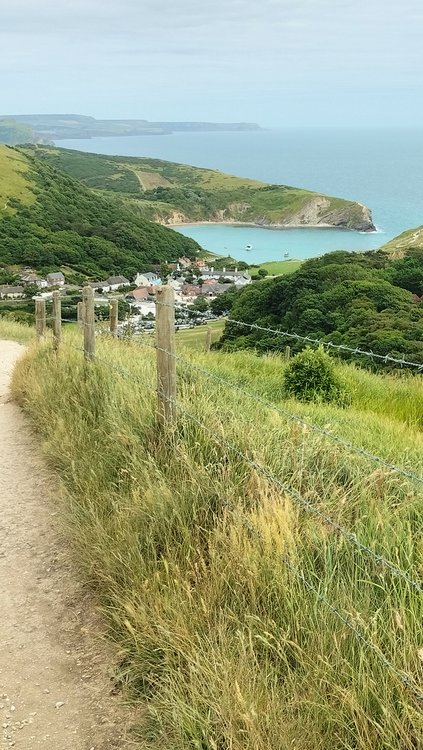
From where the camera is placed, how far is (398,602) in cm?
260

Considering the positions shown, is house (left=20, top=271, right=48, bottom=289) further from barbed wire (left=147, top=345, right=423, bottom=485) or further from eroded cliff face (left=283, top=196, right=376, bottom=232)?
barbed wire (left=147, top=345, right=423, bottom=485)

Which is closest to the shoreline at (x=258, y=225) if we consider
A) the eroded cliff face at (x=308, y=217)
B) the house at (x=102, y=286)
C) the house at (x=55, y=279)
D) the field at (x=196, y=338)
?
the eroded cliff face at (x=308, y=217)

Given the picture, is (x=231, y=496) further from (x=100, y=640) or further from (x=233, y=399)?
(x=233, y=399)

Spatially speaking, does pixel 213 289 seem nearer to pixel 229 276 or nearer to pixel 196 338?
pixel 229 276

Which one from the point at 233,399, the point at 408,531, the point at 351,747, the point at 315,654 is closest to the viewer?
the point at 351,747

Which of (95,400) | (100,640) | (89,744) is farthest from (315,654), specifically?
(95,400)

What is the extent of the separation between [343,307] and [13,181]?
11711 cm

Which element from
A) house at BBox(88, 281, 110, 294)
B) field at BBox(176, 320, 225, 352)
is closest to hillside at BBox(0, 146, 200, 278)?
house at BBox(88, 281, 110, 294)

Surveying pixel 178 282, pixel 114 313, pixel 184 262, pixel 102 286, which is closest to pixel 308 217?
pixel 184 262

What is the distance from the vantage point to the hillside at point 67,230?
113 meters

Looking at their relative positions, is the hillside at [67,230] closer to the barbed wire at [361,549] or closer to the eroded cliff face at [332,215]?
the eroded cliff face at [332,215]

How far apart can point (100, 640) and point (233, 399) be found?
99.6 inches

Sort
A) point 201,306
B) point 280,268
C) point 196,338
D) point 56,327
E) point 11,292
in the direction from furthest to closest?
point 280,268, point 11,292, point 201,306, point 196,338, point 56,327

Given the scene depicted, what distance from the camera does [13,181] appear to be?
133750 mm
